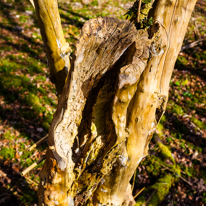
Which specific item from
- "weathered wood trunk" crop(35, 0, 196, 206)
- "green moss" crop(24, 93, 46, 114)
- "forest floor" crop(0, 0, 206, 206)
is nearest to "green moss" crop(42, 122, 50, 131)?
"forest floor" crop(0, 0, 206, 206)

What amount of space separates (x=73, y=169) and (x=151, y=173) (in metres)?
2.84

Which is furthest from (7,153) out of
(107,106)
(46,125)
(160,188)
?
(160,188)

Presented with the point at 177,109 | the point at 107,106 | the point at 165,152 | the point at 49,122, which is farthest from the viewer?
the point at 177,109

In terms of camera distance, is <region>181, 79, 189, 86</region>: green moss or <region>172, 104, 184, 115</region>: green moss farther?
<region>181, 79, 189, 86</region>: green moss

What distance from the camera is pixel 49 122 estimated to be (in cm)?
440

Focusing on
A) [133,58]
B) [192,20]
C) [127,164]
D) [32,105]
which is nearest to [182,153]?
[127,164]

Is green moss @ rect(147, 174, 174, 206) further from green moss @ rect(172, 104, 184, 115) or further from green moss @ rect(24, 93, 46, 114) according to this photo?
green moss @ rect(24, 93, 46, 114)

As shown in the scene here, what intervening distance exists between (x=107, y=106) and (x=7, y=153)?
325cm

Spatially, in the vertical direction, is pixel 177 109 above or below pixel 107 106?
below

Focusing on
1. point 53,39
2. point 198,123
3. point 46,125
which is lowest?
point 198,123

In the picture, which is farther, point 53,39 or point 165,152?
point 165,152

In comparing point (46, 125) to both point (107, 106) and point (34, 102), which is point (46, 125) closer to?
point (34, 102)

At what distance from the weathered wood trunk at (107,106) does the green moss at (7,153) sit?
2.32 metres

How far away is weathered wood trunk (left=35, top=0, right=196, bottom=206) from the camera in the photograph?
1.53 metres
